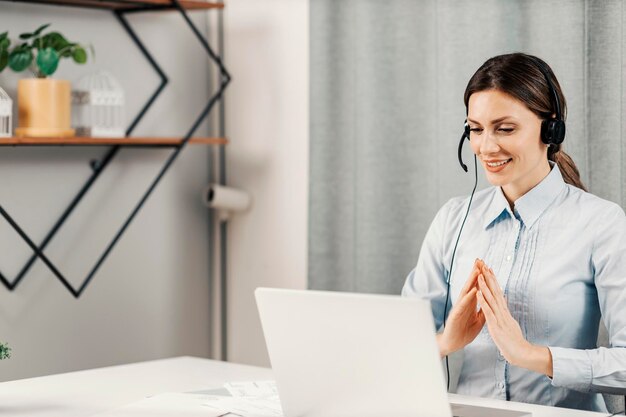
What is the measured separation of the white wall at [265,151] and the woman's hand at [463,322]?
3.68 ft

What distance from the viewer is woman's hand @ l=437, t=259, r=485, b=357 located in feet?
6.35

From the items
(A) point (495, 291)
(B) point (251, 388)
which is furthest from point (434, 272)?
(B) point (251, 388)

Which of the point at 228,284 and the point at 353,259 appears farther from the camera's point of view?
the point at 228,284

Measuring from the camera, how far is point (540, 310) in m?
2.06

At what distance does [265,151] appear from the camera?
319 centimetres

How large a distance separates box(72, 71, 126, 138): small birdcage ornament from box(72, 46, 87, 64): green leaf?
100mm

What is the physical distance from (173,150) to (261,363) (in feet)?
2.39

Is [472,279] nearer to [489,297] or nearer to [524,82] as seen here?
[489,297]

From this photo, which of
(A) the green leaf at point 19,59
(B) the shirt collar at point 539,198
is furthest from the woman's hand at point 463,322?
(A) the green leaf at point 19,59

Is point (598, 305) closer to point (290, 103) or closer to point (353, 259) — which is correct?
point (353, 259)

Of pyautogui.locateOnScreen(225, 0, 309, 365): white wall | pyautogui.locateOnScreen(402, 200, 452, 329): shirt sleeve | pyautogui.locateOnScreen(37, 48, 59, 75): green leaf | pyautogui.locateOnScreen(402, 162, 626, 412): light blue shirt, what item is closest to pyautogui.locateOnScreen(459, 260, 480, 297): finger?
pyautogui.locateOnScreen(402, 162, 626, 412): light blue shirt

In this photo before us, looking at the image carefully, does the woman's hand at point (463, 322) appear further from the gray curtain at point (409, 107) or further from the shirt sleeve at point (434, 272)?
the gray curtain at point (409, 107)

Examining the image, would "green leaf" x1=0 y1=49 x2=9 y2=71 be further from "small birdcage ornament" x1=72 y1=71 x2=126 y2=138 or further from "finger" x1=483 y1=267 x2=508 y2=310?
A: "finger" x1=483 y1=267 x2=508 y2=310

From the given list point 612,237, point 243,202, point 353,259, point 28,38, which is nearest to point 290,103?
point 243,202
